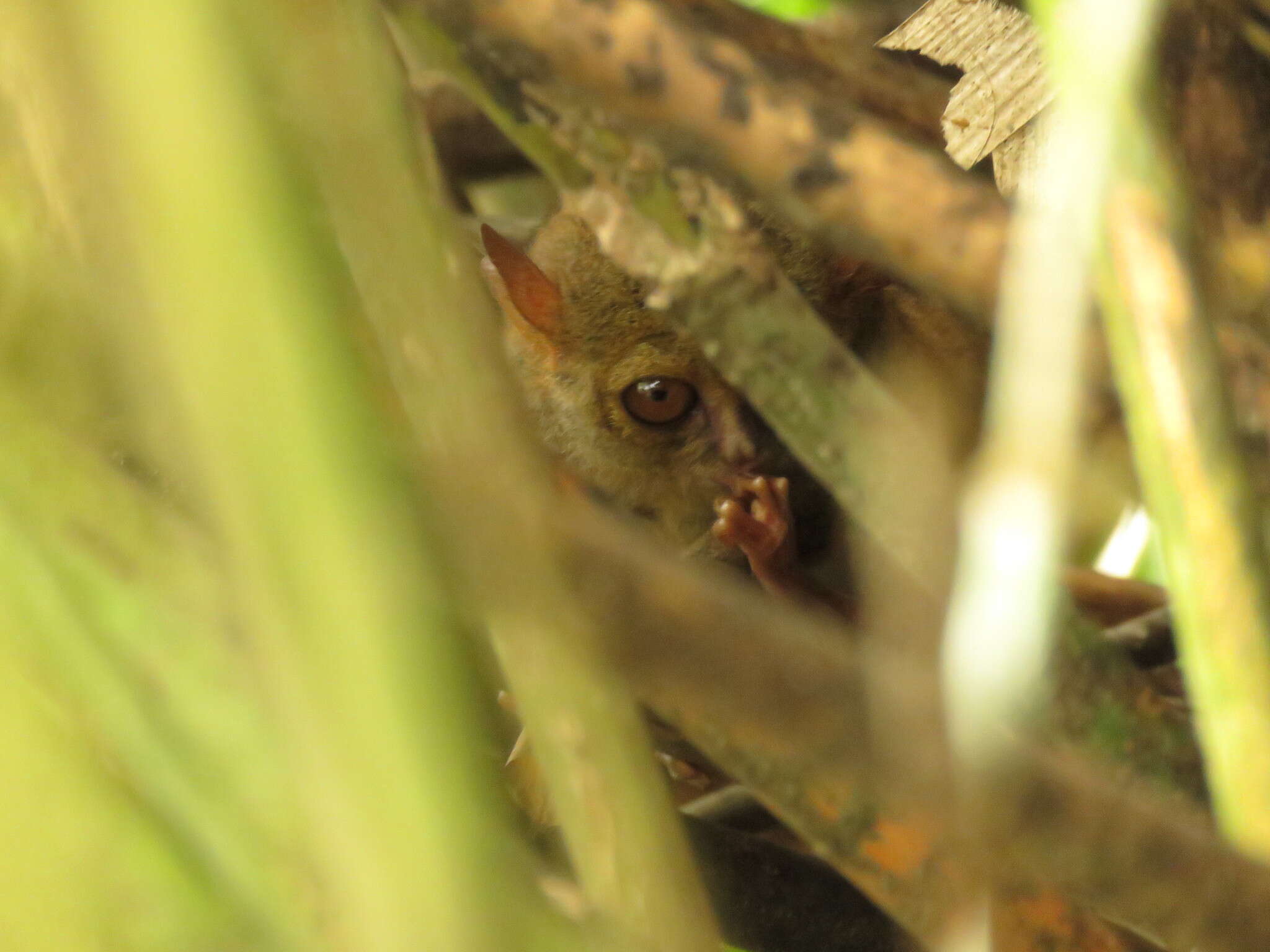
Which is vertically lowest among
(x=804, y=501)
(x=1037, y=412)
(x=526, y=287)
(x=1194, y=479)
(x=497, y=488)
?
(x=804, y=501)

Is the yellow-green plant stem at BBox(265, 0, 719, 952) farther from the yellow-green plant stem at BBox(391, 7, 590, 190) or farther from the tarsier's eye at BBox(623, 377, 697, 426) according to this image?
the tarsier's eye at BBox(623, 377, 697, 426)

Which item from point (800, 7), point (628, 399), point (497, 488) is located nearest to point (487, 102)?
point (497, 488)

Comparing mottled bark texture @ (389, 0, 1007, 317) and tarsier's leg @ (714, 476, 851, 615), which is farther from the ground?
mottled bark texture @ (389, 0, 1007, 317)

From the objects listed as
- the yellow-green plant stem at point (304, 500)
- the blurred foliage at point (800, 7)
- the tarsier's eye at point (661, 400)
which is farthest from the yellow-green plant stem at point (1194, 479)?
the blurred foliage at point (800, 7)

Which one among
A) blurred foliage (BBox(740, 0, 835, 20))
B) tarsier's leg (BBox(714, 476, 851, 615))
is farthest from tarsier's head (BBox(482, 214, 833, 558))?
blurred foliage (BBox(740, 0, 835, 20))

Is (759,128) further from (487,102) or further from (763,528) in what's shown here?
(763,528)

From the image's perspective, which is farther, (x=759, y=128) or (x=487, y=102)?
(x=487, y=102)
